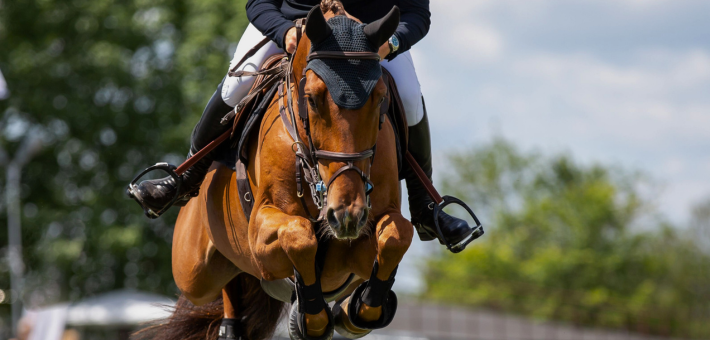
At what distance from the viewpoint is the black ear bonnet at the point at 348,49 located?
396 cm

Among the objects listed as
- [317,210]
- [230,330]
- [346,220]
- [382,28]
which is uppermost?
[382,28]

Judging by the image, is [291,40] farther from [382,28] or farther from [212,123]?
[212,123]

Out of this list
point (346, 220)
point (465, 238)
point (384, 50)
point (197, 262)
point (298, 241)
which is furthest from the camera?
point (197, 262)

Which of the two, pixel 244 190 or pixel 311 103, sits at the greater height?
pixel 311 103

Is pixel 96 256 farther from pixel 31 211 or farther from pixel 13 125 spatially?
pixel 13 125

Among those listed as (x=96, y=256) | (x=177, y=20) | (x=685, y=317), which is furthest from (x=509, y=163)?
(x=96, y=256)

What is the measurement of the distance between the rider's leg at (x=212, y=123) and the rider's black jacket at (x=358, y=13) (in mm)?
359

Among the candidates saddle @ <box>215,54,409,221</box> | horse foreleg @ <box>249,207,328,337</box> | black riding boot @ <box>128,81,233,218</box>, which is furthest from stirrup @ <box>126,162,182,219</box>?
horse foreleg @ <box>249,207,328,337</box>

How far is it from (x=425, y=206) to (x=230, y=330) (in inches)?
97.4

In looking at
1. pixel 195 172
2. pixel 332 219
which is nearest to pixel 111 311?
pixel 195 172

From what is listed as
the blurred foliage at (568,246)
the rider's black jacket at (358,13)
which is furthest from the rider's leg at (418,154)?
the blurred foliage at (568,246)

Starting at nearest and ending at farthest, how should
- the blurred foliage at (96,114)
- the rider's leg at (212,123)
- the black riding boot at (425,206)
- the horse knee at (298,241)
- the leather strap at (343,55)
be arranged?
the leather strap at (343,55)
the horse knee at (298,241)
the black riding boot at (425,206)
the rider's leg at (212,123)
the blurred foliage at (96,114)

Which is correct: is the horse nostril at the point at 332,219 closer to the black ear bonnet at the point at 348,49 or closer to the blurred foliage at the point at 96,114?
the black ear bonnet at the point at 348,49

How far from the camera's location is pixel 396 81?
17.5 ft
